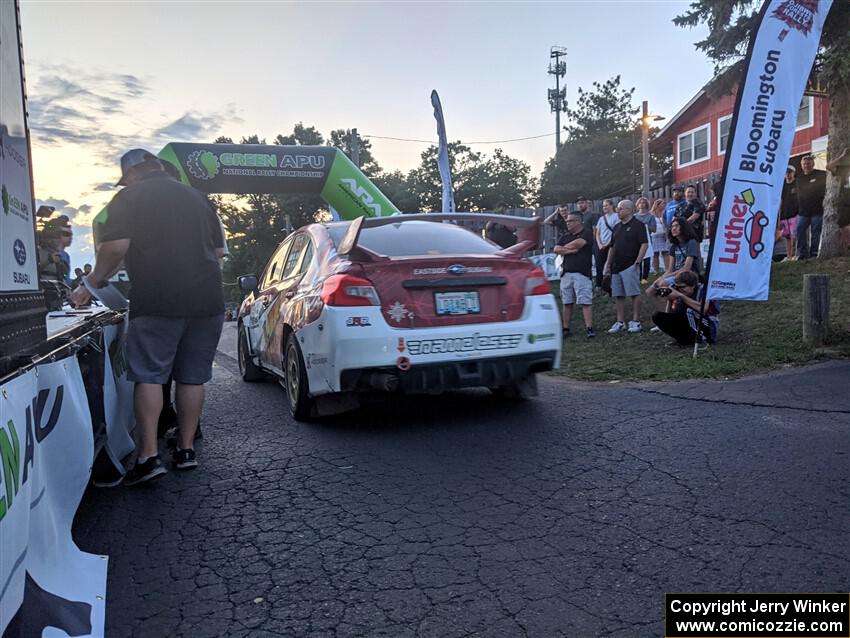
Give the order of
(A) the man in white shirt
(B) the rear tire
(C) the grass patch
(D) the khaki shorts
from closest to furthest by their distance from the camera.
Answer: (B) the rear tire
(C) the grass patch
(D) the khaki shorts
(A) the man in white shirt

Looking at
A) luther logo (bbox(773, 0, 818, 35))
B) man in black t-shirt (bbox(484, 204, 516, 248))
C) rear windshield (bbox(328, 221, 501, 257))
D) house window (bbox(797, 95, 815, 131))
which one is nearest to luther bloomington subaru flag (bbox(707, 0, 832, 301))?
luther logo (bbox(773, 0, 818, 35))

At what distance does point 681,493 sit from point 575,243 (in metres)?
6.03

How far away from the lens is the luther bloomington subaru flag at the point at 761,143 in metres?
6.36

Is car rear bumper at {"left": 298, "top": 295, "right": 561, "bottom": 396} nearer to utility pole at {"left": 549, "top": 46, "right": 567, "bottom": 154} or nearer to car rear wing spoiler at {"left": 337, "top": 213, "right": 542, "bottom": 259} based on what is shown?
car rear wing spoiler at {"left": 337, "top": 213, "right": 542, "bottom": 259}

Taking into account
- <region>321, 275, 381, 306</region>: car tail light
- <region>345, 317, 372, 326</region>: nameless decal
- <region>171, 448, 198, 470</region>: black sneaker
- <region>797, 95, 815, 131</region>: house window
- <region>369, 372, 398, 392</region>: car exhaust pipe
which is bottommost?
<region>171, 448, 198, 470</region>: black sneaker

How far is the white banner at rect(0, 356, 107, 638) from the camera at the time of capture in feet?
6.14

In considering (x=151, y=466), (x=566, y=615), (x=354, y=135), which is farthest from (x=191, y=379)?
(x=354, y=135)

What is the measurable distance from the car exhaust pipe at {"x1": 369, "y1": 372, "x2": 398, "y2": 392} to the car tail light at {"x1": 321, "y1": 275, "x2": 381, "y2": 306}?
474 millimetres

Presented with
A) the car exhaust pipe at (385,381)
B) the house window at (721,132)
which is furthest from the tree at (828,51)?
the house window at (721,132)

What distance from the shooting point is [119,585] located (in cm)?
254

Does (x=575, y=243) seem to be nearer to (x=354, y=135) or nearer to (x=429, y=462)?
(x=429, y=462)

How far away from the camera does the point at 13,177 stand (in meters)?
2.33

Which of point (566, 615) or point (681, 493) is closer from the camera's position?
point (566, 615)

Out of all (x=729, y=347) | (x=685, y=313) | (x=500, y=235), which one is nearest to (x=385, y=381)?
(x=685, y=313)
